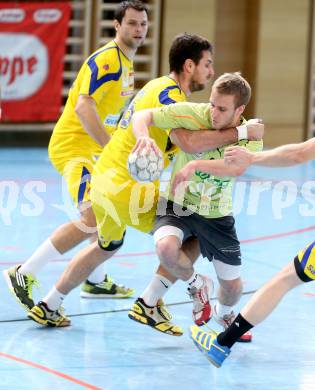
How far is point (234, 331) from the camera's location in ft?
16.1

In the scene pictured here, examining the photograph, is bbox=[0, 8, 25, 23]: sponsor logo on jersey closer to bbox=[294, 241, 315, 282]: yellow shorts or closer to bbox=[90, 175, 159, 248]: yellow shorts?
bbox=[90, 175, 159, 248]: yellow shorts

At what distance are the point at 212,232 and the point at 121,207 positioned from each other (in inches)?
21.2

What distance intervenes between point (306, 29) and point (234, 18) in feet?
3.92

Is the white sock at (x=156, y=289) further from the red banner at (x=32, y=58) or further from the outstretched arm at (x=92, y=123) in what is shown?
the red banner at (x=32, y=58)

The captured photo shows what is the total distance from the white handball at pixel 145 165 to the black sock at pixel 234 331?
85 cm

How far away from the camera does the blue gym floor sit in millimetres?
4887

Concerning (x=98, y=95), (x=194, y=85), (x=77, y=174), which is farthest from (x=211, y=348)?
(x=98, y=95)

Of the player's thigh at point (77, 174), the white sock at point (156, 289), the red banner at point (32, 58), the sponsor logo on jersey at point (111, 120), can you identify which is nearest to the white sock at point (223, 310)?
the white sock at point (156, 289)

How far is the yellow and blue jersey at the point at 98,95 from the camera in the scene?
21.4ft

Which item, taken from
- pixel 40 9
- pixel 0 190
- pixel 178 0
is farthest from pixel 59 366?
pixel 178 0

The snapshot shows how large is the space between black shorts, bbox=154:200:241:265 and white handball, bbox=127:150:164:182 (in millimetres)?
523

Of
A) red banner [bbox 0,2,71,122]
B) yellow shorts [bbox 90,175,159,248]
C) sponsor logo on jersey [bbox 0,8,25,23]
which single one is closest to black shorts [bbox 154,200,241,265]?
yellow shorts [bbox 90,175,159,248]

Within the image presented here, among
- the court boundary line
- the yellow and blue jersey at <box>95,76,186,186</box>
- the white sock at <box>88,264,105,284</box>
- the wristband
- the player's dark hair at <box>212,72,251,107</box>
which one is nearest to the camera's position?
the court boundary line

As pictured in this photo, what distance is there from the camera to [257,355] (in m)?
5.39
